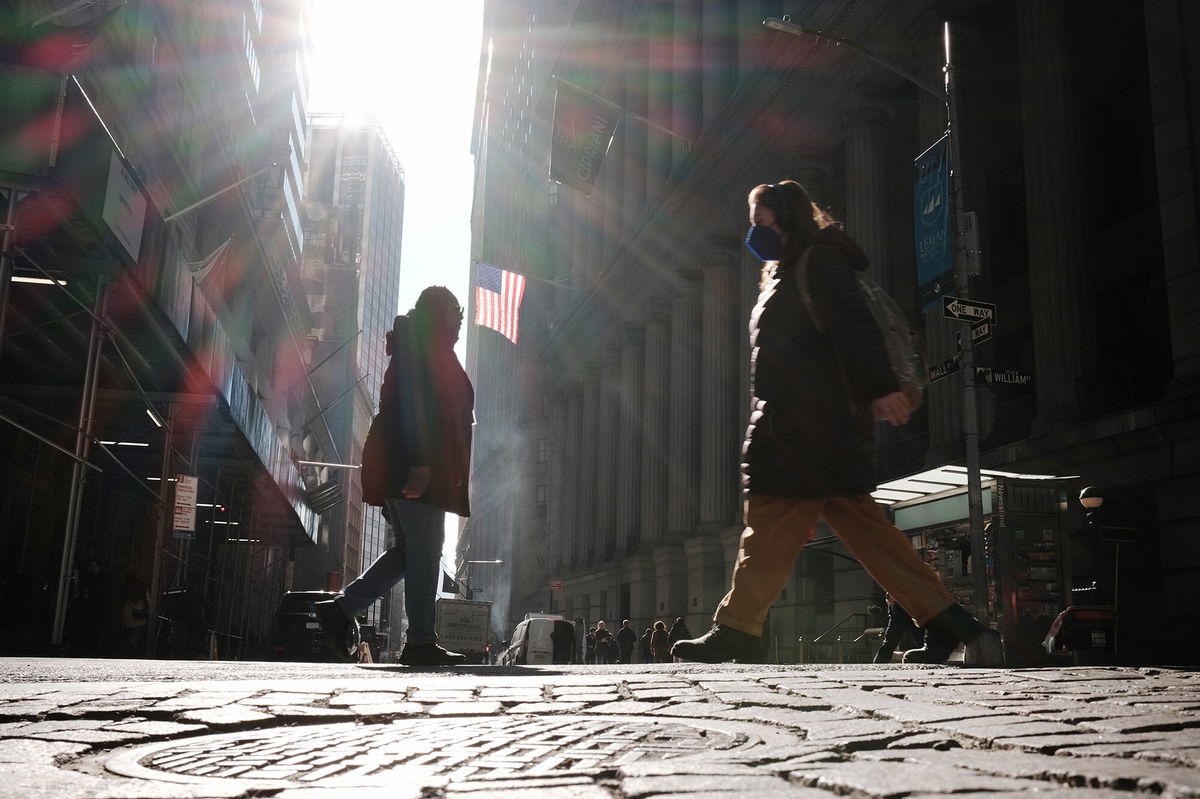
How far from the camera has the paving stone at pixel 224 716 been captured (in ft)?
12.6

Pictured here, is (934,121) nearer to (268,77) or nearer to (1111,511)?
(1111,511)

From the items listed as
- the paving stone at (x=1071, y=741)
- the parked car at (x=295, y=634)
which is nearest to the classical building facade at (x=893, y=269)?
the parked car at (x=295, y=634)

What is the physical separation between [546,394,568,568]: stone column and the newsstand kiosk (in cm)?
4437

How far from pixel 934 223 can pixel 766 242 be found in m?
10.9

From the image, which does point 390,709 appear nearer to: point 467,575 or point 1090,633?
point 1090,633

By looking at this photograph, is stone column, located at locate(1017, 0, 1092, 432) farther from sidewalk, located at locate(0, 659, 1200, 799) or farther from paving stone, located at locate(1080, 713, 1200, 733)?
paving stone, located at locate(1080, 713, 1200, 733)

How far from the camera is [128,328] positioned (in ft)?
53.5

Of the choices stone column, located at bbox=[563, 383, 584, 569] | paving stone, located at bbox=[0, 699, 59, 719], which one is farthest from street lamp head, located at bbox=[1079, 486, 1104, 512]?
stone column, located at bbox=[563, 383, 584, 569]

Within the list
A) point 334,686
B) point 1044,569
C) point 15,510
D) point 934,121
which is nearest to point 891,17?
point 934,121

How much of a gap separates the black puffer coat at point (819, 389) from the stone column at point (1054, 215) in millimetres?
14894

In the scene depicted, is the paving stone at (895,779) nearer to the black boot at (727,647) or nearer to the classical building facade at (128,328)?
the black boot at (727,647)

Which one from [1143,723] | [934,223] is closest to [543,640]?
[934,223]

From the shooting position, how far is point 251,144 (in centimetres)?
4159

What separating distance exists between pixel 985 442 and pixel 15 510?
1765 centimetres
